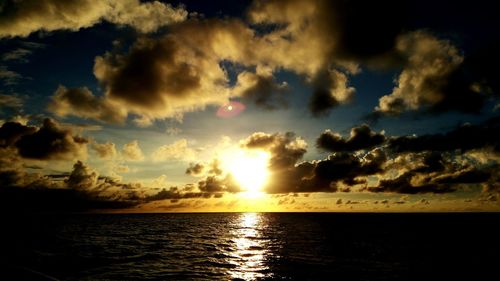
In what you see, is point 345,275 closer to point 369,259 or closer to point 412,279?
point 412,279

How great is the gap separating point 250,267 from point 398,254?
26.9 m

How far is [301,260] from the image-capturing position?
38.8m

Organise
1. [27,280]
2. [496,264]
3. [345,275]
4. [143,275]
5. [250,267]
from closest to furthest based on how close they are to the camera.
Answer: [27,280] → [143,275] → [345,275] → [250,267] → [496,264]

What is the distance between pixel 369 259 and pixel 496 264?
1662cm

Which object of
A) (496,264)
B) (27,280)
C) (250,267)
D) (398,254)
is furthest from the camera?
(398,254)

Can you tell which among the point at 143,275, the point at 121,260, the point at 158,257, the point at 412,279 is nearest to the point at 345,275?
the point at 412,279

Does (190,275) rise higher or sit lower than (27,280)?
lower

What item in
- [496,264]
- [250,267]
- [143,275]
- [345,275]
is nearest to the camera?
[143,275]

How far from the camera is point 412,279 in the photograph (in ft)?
95.1

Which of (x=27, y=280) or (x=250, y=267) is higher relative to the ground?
(x=27, y=280)

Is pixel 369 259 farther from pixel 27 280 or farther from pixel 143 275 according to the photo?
pixel 27 280

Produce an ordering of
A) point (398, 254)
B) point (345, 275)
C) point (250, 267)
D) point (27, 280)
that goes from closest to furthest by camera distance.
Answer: point (27, 280), point (345, 275), point (250, 267), point (398, 254)

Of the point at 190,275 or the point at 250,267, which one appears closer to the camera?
the point at 190,275

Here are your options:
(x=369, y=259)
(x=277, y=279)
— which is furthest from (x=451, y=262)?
(x=277, y=279)
